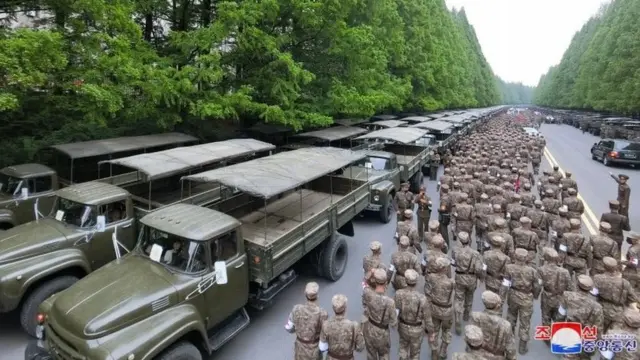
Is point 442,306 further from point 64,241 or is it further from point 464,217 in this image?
point 64,241

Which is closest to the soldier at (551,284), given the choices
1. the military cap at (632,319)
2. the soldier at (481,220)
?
the military cap at (632,319)

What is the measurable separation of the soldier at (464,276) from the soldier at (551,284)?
1.01 meters

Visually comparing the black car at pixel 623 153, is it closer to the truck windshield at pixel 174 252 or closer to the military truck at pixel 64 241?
the military truck at pixel 64 241

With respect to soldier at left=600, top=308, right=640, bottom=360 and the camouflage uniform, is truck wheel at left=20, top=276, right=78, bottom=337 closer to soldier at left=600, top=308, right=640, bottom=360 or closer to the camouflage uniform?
the camouflage uniform

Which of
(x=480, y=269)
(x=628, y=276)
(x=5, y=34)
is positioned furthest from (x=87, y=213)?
(x=628, y=276)

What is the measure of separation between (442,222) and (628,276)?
4012mm

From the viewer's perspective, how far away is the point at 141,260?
517 cm

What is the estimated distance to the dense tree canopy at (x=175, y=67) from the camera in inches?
359

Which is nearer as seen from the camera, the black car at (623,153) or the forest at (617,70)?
the black car at (623,153)

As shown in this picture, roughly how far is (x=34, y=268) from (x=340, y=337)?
15.3ft

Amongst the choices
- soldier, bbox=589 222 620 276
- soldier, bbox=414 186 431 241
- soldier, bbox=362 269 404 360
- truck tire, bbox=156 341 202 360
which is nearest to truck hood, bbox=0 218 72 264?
truck tire, bbox=156 341 202 360

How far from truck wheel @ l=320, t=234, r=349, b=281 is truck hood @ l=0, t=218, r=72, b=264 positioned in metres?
4.64

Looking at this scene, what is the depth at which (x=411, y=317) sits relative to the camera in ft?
16.6

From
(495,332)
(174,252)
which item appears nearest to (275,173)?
(174,252)
